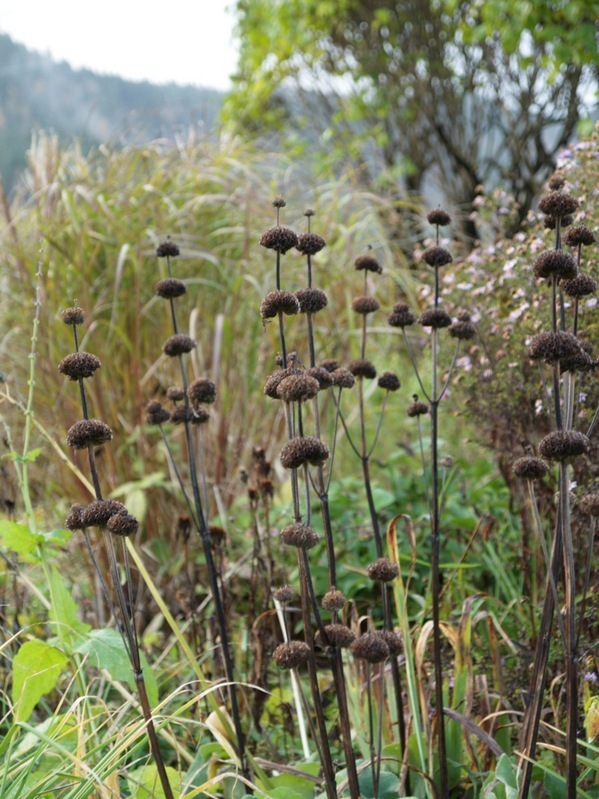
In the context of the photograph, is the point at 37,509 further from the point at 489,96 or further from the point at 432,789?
the point at 489,96

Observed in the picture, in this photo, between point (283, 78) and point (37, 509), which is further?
point (283, 78)

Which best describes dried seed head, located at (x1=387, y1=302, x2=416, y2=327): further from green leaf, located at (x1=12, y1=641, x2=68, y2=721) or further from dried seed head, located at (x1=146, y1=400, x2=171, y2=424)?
green leaf, located at (x1=12, y1=641, x2=68, y2=721)

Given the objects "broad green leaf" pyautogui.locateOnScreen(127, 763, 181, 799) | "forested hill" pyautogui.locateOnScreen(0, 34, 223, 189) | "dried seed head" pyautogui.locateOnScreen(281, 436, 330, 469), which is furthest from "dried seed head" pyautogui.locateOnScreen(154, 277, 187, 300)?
"forested hill" pyautogui.locateOnScreen(0, 34, 223, 189)

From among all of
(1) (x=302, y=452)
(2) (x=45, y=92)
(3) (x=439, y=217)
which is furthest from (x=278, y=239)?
(2) (x=45, y=92)

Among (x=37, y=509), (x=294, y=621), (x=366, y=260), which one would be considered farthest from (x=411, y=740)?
(x=37, y=509)

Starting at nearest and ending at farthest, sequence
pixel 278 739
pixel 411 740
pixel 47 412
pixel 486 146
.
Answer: pixel 411 740, pixel 278 739, pixel 47 412, pixel 486 146

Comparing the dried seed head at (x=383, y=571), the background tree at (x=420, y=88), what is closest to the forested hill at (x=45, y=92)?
the background tree at (x=420, y=88)

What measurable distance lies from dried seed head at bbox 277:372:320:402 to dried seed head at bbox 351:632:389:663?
35cm

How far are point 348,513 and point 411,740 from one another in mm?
1166

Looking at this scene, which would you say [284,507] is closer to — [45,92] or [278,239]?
[278,239]

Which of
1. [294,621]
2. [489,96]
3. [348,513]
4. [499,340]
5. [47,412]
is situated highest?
[489,96]

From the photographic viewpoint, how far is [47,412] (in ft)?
10.2

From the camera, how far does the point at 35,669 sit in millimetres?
1316

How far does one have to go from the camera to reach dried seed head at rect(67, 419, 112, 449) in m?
1.03
